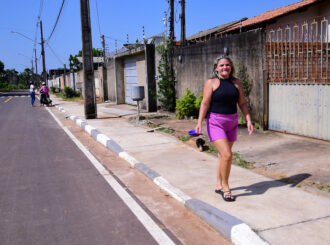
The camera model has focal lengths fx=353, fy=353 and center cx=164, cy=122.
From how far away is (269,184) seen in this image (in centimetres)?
508

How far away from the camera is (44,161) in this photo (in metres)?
7.12

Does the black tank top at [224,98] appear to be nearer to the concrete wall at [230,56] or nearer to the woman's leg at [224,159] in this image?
the woman's leg at [224,159]

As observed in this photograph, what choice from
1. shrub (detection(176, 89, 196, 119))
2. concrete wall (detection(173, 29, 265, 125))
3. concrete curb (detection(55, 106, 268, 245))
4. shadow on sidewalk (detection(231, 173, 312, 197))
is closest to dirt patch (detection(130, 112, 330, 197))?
shadow on sidewalk (detection(231, 173, 312, 197))

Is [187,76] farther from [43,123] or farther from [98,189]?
[98,189]

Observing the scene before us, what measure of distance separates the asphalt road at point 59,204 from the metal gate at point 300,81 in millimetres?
4553

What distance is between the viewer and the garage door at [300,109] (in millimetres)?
7191

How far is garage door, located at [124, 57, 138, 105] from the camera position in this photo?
18155mm

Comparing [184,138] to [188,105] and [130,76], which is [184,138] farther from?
[130,76]

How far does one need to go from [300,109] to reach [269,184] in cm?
330

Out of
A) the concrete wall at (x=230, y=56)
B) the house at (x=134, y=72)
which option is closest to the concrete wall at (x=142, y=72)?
the house at (x=134, y=72)

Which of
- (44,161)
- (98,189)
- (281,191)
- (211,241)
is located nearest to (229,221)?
(211,241)

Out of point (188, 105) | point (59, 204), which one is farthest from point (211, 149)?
point (188, 105)

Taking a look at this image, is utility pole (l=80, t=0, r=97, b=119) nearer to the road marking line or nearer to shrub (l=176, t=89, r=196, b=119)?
shrub (l=176, t=89, r=196, b=119)

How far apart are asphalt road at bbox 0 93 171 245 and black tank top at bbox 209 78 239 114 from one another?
1691 mm
